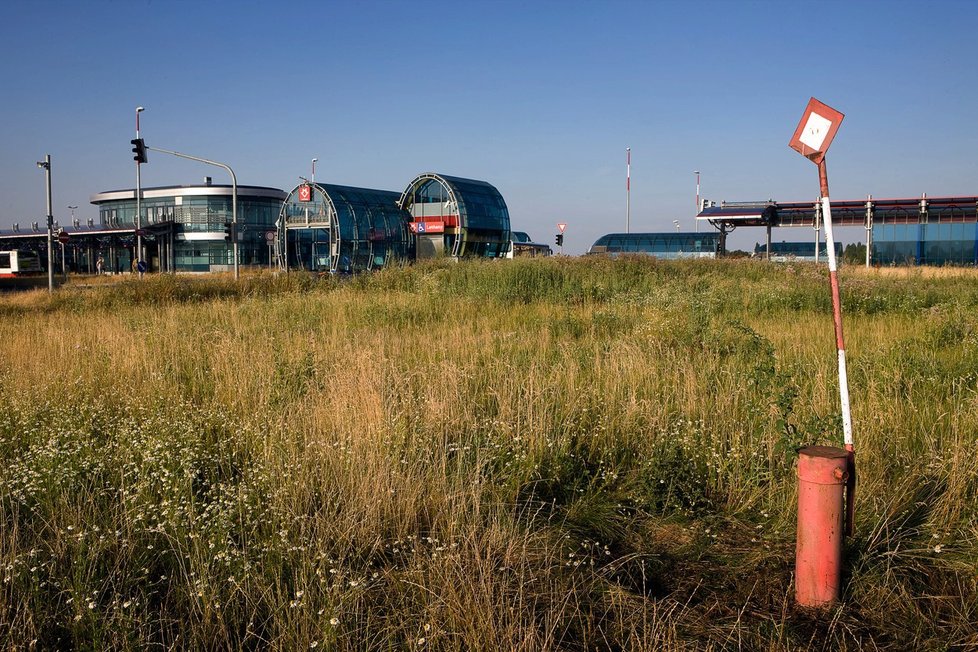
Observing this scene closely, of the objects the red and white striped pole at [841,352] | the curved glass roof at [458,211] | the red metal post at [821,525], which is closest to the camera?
the red metal post at [821,525]

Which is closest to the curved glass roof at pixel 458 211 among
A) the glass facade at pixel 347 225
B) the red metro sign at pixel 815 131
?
the glass facade at pixel 347 225

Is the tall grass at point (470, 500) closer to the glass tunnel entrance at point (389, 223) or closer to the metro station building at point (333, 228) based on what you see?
the metro station building at point (333, 228)

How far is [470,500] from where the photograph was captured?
4234 millimetres

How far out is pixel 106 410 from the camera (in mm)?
6195

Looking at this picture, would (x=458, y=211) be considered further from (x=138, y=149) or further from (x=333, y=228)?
(x=138, y=149)

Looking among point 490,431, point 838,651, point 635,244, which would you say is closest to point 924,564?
point 838,651

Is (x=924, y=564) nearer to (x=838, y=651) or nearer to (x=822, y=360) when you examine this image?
(x=838, y=651)

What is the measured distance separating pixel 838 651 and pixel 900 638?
0.35 meters

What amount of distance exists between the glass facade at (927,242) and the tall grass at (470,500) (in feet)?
116

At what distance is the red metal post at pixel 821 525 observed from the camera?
11.0 feet

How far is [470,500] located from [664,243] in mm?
53805

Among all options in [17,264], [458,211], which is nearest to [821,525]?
[458,211]

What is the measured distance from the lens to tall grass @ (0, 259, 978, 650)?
3.15 metres

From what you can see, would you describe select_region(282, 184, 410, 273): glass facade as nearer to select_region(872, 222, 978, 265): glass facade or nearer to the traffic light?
the traffic light
